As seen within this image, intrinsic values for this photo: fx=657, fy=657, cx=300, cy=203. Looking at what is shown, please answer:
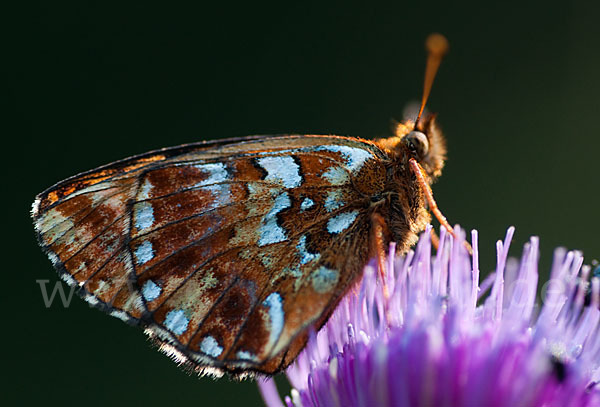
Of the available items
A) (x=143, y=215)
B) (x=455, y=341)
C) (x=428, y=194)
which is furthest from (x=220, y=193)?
(x=455, y=341)

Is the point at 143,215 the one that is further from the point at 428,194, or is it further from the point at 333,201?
the point at 428,194

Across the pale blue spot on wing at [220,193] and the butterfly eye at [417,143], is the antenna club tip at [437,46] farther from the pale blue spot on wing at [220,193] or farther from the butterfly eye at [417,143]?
the pale blue spot on wing at [220,193]

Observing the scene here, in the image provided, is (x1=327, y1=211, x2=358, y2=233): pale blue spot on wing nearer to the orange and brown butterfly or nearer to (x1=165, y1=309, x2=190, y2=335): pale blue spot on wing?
the orange and brown butterfly

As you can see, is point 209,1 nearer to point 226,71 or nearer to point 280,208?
point 226,71

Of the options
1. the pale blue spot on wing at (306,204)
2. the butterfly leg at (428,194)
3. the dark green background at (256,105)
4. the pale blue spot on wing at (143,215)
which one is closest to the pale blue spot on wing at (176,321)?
the pale blue spot on wing at (143,215)

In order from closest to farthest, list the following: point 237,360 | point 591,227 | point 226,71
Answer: point 237,360 → point 591,227 → point 226,71

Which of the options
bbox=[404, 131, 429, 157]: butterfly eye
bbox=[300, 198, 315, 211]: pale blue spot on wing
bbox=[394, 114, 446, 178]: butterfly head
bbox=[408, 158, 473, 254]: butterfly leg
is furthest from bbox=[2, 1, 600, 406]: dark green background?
bbox=[300, 198, 315, 211]: pale blue spot on wing

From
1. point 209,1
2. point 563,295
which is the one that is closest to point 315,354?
point 563,295

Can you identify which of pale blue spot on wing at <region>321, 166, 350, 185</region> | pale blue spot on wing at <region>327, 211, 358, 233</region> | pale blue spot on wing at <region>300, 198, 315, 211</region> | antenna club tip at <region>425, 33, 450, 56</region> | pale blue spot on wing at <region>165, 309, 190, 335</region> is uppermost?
antenna club tip at <region>425, 33, 450, 56</region>
